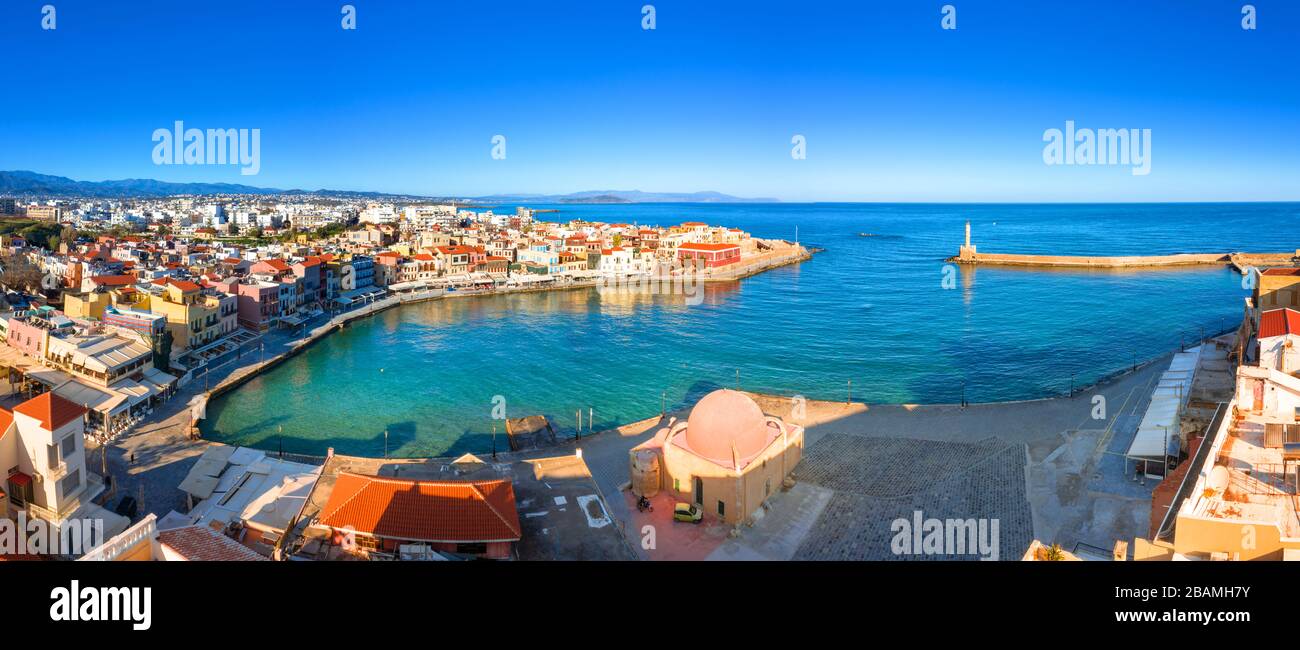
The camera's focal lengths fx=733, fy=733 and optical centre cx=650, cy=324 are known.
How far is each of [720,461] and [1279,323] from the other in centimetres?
1010

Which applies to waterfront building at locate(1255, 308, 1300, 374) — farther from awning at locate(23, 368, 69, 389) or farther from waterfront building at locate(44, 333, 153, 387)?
awning at locate(23, 368, 69, 389)

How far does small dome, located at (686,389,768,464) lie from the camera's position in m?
11.2

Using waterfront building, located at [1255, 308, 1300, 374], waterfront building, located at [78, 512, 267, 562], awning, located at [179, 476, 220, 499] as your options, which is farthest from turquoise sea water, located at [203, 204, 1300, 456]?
waterfront building, located at [78, 512, 267, 562]

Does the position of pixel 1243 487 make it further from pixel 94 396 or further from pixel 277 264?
pixel 277 264

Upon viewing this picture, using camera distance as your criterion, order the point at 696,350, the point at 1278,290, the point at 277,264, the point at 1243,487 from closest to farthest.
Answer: the point at 1243,487 < the point at 1278,290 < the point at 696,350 < the point at 277,264

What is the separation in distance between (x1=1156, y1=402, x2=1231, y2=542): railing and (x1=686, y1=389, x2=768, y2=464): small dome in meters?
5.19

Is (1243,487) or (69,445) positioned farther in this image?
(69,445)

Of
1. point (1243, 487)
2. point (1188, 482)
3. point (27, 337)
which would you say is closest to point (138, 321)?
point (27, 337)

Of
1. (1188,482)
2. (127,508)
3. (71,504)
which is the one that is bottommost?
(127,508)

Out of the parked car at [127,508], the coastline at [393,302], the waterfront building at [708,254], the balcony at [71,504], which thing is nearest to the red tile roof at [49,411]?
the balcony at [71,504]

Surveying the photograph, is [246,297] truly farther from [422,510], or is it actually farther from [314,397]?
[422,510]

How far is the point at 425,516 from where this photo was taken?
9133 millimetres
